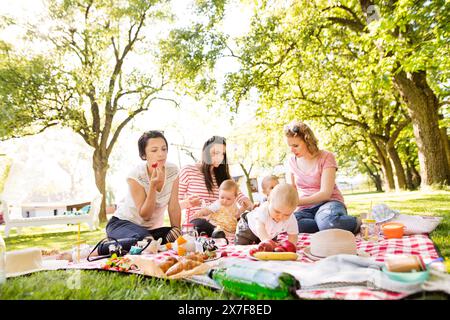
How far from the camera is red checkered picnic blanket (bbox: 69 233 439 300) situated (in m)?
0.92

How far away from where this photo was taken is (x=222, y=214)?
2195 millimetres

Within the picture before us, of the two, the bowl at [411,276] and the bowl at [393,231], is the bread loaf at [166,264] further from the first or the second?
the bowl at [393,231]

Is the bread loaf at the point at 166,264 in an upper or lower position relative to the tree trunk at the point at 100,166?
lower

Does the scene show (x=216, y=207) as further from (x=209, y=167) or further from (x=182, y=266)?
(x=182, y=266)

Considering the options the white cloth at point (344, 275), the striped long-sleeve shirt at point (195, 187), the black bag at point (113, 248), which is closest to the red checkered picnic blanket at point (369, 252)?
the white cloth at point (344, 275)

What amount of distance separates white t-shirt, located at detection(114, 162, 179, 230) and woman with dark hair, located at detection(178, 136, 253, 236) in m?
0.20

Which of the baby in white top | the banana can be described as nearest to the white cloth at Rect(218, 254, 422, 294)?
the banana

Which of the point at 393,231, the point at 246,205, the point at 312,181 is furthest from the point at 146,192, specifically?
the point at 393,231

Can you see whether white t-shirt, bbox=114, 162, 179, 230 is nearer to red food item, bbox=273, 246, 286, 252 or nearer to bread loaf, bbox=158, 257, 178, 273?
bread loaf, bbox=158, 257, 178, 273

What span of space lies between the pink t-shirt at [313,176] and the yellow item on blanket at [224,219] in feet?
1.34

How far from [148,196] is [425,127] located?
3535 millimetres

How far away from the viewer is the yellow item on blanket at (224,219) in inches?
86.0
